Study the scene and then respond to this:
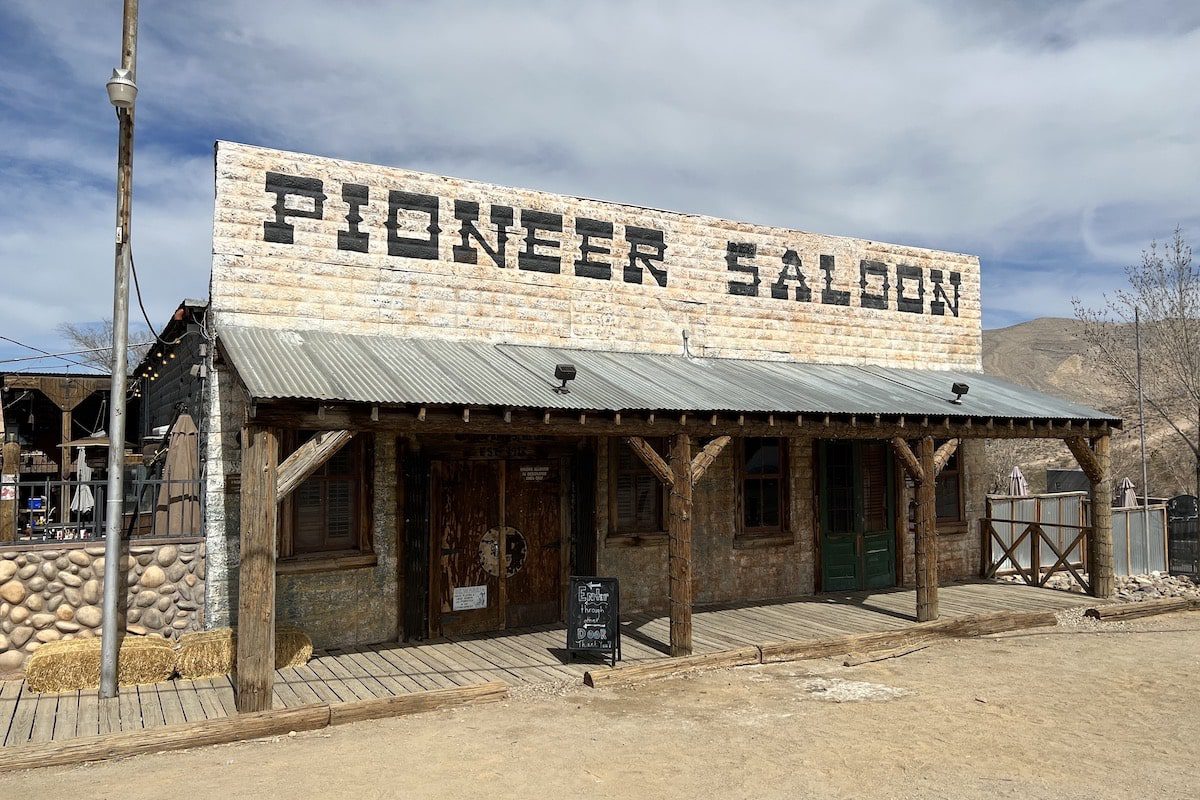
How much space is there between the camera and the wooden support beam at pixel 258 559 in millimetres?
7188

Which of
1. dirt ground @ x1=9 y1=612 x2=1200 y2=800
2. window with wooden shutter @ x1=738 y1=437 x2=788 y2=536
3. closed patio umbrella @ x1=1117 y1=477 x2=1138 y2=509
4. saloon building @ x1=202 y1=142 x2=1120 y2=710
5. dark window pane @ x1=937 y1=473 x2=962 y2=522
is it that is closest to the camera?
dirt ground @ x1=9 y1=612 x2=1200 y2=800

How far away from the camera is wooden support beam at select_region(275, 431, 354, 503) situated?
7461 mm

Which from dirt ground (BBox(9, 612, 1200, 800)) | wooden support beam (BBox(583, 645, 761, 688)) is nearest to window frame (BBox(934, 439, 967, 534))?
dirt ground (BBox(9, 612, 1200, 800))

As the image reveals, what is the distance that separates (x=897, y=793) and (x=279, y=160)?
8.88 meters

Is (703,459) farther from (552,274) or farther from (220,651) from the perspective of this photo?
(220,651)

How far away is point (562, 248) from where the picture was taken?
11.6 metres

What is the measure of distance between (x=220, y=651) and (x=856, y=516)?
30.9 ft

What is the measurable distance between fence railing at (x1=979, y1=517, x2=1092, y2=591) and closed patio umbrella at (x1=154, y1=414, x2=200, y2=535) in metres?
12.1

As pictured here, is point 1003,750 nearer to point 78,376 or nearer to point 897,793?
point 897,793

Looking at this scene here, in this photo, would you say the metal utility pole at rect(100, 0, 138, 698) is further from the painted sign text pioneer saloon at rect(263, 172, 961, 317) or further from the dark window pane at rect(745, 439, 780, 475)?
the dark window pane at rect(745, 439, 780, 475)

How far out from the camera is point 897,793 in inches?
228

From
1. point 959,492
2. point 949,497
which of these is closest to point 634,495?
point 949,497

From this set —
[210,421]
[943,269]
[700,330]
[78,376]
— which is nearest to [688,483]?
[700,330]

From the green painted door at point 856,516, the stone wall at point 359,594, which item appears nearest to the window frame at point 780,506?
the green painted door at point 856,516
